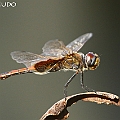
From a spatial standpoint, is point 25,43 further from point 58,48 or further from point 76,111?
point 58,48

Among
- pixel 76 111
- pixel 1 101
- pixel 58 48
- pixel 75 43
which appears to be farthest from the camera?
pixel 76 111

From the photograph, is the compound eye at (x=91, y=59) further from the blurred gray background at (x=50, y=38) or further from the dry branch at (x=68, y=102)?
the blurred gray background at (x=50, y=38)

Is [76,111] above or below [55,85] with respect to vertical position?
below

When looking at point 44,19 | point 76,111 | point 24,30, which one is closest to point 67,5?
point 44,19

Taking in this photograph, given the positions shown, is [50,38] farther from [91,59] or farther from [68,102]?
[68,102]

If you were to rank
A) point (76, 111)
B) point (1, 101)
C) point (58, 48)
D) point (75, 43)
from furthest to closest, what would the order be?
point (76, 111), point (1, 101), point (75, 43), point (58, 48)

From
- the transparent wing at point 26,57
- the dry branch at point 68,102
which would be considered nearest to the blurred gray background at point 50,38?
the transparent wing at point 26,57
